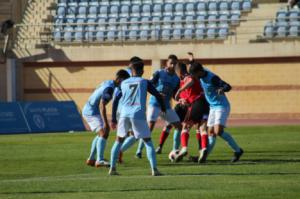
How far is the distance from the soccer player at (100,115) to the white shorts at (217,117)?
221cm

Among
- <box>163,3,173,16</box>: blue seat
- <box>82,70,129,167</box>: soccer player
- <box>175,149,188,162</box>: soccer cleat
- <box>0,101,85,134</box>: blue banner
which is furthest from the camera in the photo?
<box>163,3,173,16</box>: blue seat

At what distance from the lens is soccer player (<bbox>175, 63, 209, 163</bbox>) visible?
2095cm

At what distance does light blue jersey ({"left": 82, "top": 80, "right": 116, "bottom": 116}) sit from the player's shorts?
202 cm

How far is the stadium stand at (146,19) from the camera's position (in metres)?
43.5

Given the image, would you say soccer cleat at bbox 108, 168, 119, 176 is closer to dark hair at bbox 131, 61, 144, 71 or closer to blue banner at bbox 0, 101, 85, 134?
dark hair at bbox 131, 61, 144, 71

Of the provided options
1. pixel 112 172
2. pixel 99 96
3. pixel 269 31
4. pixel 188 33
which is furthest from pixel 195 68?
pixel 188 33

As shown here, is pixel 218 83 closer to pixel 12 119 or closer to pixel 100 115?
pixel 100 115

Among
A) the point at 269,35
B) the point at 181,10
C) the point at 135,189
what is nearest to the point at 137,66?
the point at 135,189

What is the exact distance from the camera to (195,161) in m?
21.3

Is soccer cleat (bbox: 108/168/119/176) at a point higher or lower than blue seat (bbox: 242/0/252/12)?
lower

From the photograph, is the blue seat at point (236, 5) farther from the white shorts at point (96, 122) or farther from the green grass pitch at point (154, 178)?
the white shorts at point (96, 122)

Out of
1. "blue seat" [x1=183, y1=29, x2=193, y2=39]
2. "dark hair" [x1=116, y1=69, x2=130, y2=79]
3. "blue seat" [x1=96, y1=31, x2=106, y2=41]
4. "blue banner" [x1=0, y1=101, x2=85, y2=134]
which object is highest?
"dark hair" [x1=116, y1=69, x2=130, y2=79]

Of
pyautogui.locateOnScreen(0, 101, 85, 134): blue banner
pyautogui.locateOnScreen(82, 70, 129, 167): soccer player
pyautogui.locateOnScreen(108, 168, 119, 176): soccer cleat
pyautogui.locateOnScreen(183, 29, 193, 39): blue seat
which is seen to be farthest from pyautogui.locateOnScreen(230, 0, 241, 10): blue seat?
pyautogui.locateOnScreen(108, 168, 119, 176): soccer cleat

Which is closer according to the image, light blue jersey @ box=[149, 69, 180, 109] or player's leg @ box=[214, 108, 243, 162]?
player's leg @ box=[214, 108, 243, 162]
